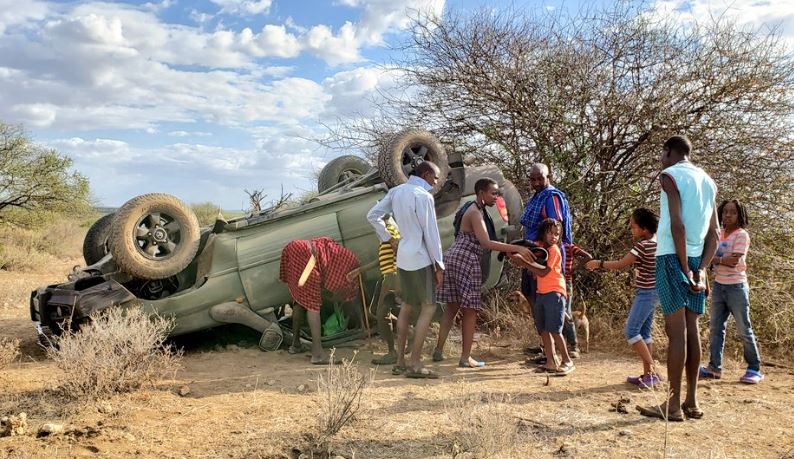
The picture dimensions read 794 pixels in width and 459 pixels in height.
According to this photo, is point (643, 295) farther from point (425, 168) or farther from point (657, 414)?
point (425, 168)

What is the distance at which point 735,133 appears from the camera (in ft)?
25.2

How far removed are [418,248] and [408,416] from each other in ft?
4.89

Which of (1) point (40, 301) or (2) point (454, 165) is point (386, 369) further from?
(1) point (40, 301)

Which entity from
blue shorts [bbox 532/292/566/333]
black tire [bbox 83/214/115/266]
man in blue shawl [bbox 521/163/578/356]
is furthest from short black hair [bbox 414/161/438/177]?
black tire [bbox 83/214/115/266]

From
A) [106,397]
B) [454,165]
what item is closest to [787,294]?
[454,165]

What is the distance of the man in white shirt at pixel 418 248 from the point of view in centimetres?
534

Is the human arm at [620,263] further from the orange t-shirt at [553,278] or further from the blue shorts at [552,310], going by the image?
the blue shorts at [552,310]

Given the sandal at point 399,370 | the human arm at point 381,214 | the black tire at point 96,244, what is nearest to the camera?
the human arm at point 381,214

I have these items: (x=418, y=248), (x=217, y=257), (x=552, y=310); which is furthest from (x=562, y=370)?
(x=217, y=257)

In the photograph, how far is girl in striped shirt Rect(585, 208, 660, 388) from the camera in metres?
5.12

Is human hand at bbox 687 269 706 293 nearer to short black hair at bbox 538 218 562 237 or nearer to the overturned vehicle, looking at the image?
short black hair at bbox 538 218 562 237

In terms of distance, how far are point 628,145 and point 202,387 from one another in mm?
5817

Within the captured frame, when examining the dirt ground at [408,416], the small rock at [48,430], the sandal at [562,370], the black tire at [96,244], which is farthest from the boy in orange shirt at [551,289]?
the black tire at [96,244]

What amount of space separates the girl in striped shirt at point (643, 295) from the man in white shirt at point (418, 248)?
1353mm
